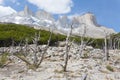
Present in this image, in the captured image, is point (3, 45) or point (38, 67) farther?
point (3, 45)

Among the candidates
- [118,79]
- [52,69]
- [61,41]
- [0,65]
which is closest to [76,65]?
[52,69]

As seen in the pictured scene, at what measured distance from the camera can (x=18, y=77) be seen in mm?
26234

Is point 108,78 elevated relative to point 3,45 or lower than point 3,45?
lower

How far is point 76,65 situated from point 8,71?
655cm

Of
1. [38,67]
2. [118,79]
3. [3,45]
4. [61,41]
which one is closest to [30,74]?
[38,67]

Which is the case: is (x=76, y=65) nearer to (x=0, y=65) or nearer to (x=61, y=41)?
(x=0, y=65)

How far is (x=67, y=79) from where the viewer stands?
25469mm

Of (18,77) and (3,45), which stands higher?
(3,45)

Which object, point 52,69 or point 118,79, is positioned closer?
point 118,79

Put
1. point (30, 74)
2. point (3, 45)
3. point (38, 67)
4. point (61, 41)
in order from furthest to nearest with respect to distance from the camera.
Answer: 1. point (61, 41)
2. point (3, 45)
3. point (38, 67)
4. point (30, 74)

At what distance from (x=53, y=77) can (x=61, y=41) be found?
49252mm

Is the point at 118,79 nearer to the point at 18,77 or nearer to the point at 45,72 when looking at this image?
the point at 45,72

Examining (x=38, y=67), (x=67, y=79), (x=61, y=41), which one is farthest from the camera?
(x=61, y=41)

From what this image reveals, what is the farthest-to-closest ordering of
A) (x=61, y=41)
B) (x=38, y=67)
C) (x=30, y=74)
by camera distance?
Result: (x=61, y=41) < (x=38, y=67) < (x=30, y=74)
